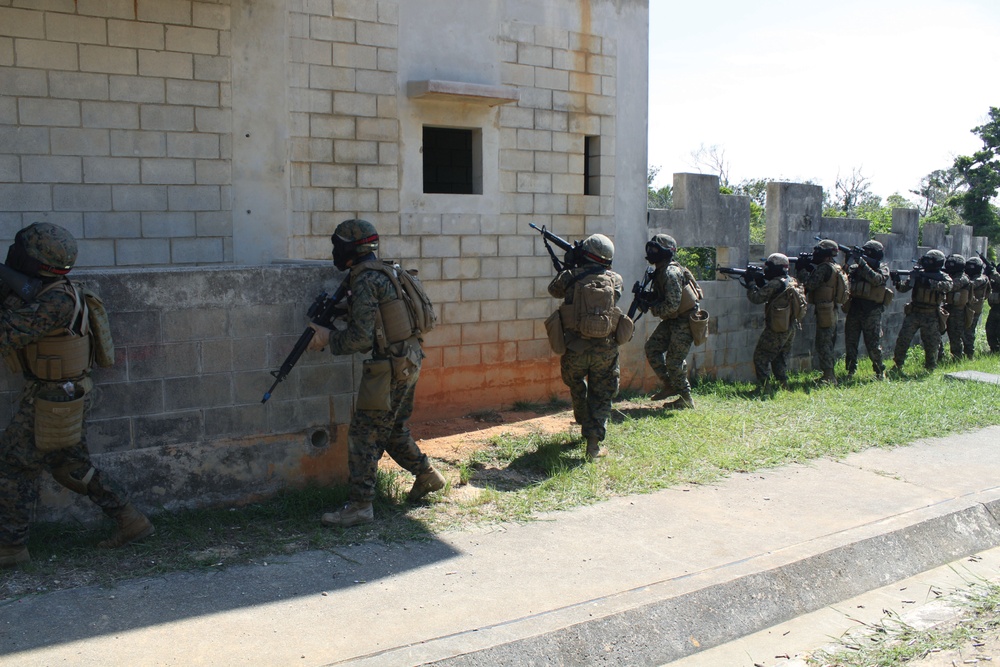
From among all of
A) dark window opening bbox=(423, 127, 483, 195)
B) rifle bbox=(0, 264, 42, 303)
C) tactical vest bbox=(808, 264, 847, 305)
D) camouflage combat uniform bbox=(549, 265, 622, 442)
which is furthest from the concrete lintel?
tactical vest bbox=(808, 264, 847, 305)

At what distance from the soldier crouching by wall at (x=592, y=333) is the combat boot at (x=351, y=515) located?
208cm

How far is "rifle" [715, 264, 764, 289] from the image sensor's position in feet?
31.8

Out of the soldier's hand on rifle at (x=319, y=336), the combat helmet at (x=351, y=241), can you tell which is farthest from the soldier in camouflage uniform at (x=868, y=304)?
the soldier's hand on rifle at (x=319, y=336)

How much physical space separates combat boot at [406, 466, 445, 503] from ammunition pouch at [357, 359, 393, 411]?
62 cm

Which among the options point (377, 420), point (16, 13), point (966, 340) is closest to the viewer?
point (377, 420)

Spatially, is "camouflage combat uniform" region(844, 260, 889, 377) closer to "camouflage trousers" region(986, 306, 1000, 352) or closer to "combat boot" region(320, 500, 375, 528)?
"camouflage trousers" region(986, 306, 1000, 352)

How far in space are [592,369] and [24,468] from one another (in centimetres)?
390

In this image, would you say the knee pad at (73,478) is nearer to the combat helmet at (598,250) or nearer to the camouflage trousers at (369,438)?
the camouflage trousers at (369,438)

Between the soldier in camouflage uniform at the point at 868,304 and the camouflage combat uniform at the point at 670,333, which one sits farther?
the soldier in camouflage uniform at the point at 868,304

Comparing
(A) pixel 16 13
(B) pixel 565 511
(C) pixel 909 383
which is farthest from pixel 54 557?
(C) pixel 909 383

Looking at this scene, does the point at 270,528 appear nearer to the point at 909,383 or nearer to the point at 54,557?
the point at 54,557

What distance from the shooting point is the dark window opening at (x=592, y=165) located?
9.14 m

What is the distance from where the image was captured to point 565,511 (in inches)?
224

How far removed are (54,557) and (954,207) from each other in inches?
987
